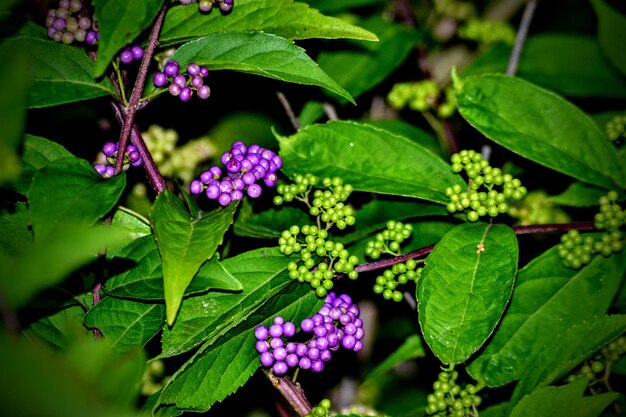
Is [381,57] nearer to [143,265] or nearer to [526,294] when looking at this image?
[526,294]

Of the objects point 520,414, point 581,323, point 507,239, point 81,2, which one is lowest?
point 520,414

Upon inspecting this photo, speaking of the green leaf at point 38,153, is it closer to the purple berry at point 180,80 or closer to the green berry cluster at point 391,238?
the purple berry at point 180,80

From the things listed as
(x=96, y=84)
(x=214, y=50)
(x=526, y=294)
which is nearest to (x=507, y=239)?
(x=526, y=294)

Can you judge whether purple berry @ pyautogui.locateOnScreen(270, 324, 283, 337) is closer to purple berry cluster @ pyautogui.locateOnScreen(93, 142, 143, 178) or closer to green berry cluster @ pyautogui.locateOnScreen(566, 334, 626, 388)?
purple berry cluster @ pyautogui.locateOnScreen(93, 142, 143, 178)

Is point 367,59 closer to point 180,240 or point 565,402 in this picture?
point 180,240

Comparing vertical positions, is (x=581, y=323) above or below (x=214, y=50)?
below

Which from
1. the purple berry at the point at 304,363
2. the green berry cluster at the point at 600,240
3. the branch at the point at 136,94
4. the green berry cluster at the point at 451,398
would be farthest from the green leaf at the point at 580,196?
the branch at the point at 136,94

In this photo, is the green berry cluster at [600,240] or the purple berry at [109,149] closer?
the purple berry at [109,149]

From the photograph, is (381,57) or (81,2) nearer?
(81,2)
